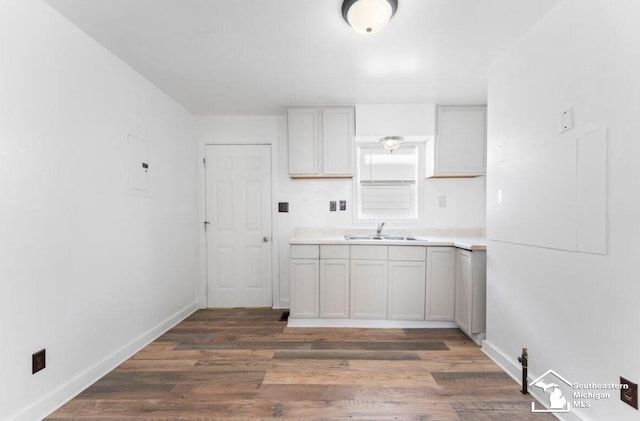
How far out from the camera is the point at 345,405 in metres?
1.70

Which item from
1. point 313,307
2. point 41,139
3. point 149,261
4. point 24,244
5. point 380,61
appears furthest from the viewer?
point 313,307

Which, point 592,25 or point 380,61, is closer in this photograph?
point 592,25

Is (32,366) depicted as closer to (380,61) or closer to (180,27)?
(180,27)

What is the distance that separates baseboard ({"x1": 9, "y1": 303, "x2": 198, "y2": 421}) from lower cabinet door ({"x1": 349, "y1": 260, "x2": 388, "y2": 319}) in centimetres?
193

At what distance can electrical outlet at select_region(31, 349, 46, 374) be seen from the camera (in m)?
1.55

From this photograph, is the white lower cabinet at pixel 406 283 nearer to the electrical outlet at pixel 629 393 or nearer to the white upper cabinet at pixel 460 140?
the white upper cabinet at pixel 460 140

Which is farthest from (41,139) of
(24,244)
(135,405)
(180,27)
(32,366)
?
(135,405)

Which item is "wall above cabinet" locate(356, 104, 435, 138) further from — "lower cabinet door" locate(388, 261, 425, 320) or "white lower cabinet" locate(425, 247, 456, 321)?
"lower cabinet door" locate(388, 261, 425, 320)

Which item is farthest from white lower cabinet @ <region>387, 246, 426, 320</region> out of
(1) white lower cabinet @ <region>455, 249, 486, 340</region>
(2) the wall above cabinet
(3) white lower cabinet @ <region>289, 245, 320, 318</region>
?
(2) the wall above cabinet

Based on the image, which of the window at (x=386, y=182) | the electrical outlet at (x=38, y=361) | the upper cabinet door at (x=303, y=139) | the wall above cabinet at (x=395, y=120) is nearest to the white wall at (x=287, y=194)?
the window at (x=386, y=182)

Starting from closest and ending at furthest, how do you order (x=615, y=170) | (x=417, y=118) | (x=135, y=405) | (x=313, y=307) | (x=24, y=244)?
(x=615, y=170) < (x=24, y=244) < (x=135, y=405) < (x=313, y=307) < (x=417, y=118)

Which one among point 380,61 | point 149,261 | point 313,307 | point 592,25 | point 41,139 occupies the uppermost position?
point 380,61

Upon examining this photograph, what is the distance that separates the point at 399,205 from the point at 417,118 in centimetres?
106

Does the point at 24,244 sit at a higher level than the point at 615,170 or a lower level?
lower
